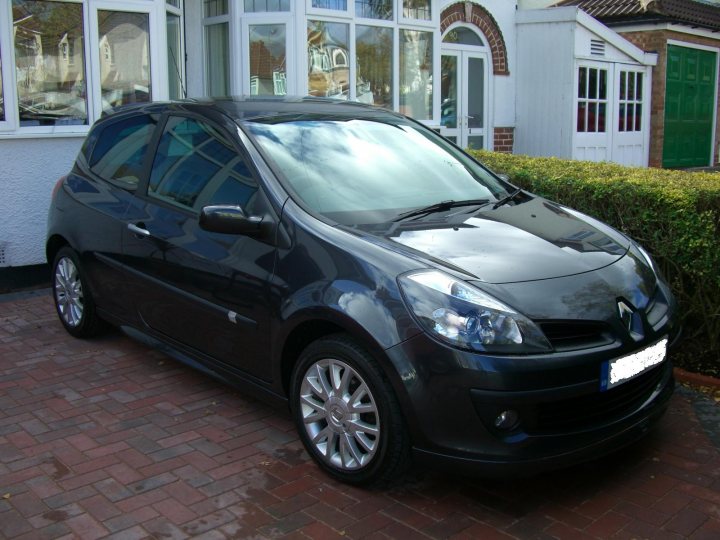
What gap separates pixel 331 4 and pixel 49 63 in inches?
145

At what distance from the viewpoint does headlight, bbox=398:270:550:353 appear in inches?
126

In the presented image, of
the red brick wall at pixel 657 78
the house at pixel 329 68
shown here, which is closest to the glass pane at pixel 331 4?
the house at pixel 329 68

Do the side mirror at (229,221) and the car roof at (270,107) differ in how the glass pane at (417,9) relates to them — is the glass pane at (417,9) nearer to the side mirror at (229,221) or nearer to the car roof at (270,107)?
the car roof at (270,107)

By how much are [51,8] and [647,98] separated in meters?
11.5

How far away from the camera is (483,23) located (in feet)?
42.7

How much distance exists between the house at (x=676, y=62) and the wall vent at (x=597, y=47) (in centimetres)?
226

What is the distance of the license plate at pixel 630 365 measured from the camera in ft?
11.0

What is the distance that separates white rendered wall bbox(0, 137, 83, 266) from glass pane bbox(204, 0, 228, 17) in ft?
10.1

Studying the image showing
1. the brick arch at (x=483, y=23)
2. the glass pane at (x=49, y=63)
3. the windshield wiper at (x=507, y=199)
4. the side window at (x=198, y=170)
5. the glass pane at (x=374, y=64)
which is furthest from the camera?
the brick arch at (x=483, y=23)

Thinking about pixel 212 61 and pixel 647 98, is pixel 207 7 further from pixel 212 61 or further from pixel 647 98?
pixel 647 98

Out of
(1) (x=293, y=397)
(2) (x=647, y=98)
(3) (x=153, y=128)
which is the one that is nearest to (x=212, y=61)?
(3) (x=153, y=128)

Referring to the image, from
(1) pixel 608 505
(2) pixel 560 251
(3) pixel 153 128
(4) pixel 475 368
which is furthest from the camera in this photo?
(3) pixel 153 128

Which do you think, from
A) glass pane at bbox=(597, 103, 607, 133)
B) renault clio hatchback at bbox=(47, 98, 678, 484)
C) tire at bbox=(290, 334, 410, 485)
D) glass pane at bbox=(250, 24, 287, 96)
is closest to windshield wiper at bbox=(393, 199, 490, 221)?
renault clio hatchback at bbox=(47, 98, 678, 484)

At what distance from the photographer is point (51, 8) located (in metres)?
7.59
